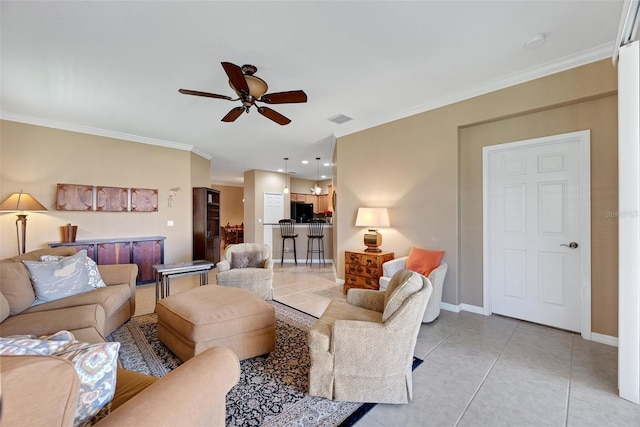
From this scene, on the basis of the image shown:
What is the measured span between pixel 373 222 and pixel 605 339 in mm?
2587

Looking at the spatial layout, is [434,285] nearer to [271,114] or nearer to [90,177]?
[271,114]

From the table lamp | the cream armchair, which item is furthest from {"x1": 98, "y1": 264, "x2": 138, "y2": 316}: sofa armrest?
the table lamp

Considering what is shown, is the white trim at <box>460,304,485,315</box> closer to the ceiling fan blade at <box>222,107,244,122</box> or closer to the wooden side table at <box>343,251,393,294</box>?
the wooden side table at <box>343,251,393,294</box>

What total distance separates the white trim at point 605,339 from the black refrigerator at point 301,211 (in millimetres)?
7209

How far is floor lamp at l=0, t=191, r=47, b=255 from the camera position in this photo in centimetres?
367

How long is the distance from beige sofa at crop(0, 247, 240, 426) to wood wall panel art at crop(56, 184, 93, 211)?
2.71 meters

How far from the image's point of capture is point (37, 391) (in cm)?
58

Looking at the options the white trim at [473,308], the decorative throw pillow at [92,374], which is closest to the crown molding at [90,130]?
the decorative throw pillow at [92,374]

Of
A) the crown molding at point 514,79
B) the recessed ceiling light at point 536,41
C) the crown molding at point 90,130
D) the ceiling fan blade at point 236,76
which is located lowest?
the ceiling fan blade at point 236,76

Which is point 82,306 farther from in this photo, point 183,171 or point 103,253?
point 183,171

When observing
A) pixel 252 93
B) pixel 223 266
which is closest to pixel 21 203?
pixel 223 266

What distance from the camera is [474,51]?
251 cm

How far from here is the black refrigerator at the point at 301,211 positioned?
9.24 metres

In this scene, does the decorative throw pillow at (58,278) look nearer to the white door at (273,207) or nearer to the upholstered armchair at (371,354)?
the upholstered armchair at (371,354)
